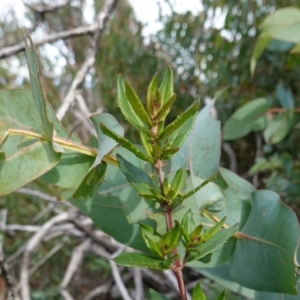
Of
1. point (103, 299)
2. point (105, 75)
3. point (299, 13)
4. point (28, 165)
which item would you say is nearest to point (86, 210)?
point (28, 165)

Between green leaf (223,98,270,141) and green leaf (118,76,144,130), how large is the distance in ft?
2.28

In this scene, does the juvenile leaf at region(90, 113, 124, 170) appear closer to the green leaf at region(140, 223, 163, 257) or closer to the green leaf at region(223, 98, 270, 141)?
the green leaf at region(140, 223, 163, 257)

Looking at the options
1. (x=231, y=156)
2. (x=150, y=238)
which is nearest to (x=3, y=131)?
(x=150, y=238)

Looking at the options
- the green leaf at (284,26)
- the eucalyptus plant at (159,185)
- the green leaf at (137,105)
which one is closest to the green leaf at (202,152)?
the eucalyptus plant at (159,185)

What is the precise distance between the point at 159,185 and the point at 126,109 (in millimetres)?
55

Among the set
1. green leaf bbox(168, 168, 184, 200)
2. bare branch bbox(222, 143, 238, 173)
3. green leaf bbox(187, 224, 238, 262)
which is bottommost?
bare branch bbox(222, 143, 238, 173)

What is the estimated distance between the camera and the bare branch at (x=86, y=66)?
1.92 feet

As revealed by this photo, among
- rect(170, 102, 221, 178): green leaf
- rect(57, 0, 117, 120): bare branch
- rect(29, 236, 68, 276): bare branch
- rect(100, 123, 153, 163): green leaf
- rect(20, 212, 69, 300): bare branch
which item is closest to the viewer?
rect(100, 123, 153, 163): green leaf

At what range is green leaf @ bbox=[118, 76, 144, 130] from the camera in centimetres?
25

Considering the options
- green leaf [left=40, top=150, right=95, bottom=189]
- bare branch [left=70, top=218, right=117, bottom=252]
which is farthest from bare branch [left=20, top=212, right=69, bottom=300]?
green leaf [left=40, top=150, right=95, bottom=189]

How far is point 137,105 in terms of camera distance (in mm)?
244

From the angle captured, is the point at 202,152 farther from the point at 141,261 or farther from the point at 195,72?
the point at 195,72

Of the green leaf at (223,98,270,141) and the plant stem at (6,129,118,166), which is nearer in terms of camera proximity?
the plant stem at (6,129,118,166)

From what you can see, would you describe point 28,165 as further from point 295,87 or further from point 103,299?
point 295,87
